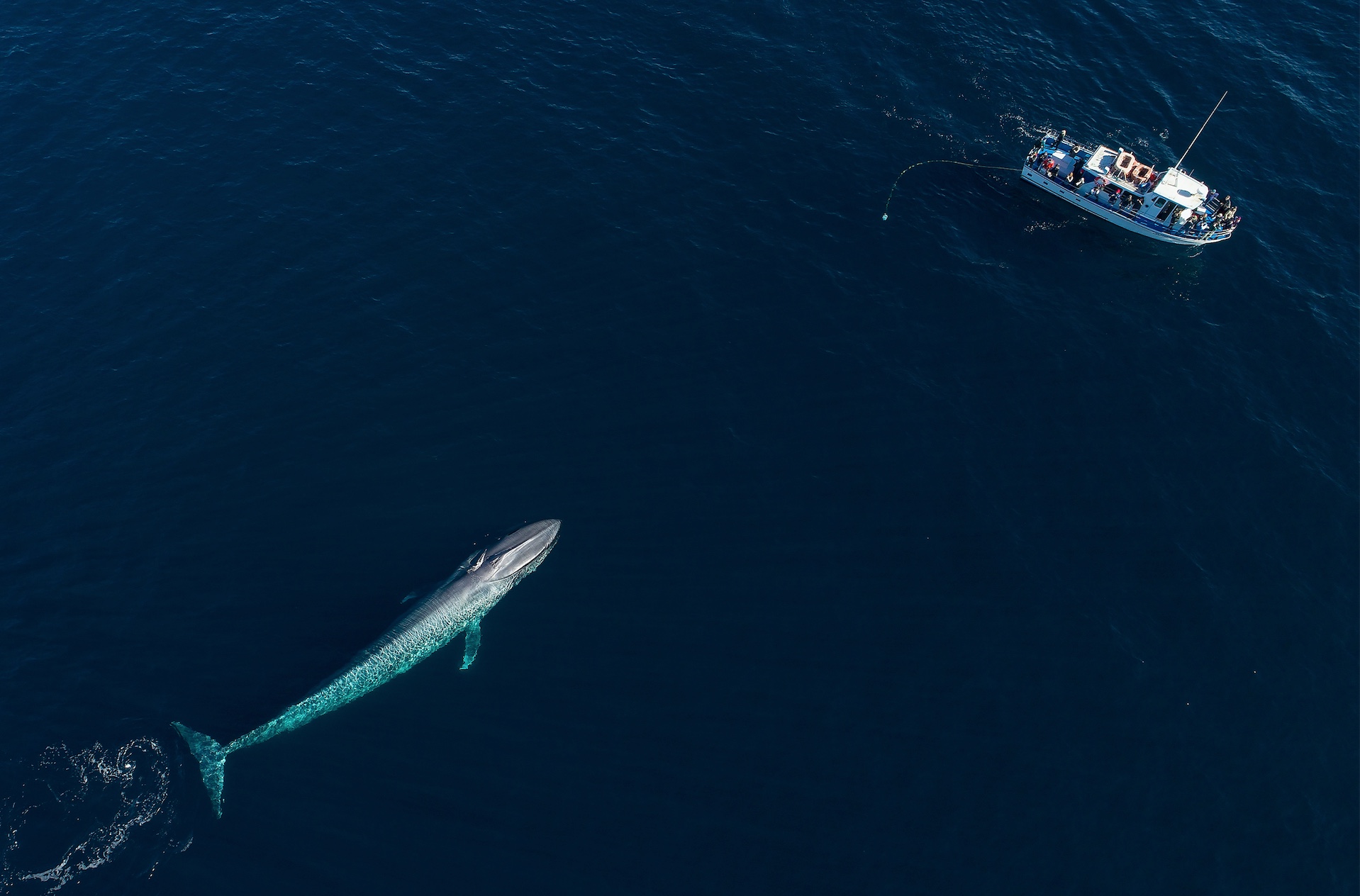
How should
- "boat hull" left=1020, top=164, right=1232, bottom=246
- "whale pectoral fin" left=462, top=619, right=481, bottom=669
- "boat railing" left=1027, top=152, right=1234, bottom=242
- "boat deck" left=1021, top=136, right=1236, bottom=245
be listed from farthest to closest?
"boat hull" left=1020, top=164, right=1232, bottom=246
"boat deck" left=1021, top=136, right=1236, bottom=245
"boat railing" left=1027, top=152, right=1234, bottom=242
"whale pectoral fin" left=462, top=619, right=481, bottom=669

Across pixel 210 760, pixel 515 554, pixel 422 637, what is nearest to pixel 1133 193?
pixel 515 554

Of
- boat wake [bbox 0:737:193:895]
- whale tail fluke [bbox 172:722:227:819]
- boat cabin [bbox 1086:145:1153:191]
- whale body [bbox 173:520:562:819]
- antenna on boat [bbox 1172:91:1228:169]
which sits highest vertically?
antenna on boat [bbox 1172:91:1228:169]

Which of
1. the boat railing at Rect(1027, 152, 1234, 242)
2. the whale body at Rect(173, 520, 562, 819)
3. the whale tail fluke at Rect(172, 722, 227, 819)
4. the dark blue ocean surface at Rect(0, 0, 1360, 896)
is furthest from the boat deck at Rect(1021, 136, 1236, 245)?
the whale tail fluke at Rect(172, 722, 227, 819)

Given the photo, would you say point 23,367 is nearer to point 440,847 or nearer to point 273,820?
point 273,820

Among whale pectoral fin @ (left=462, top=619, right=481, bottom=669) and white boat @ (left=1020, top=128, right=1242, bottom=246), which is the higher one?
white boat @ (left=1020, top=128, right=1242, bottom=246)

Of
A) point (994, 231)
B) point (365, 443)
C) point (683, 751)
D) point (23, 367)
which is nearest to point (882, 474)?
point (683, 751)

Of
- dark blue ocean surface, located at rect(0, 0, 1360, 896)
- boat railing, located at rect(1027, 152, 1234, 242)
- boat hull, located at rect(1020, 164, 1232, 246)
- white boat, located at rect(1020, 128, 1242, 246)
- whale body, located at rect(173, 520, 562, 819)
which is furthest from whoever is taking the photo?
boat hull, located at rect(1020, 164, 1232, 246)

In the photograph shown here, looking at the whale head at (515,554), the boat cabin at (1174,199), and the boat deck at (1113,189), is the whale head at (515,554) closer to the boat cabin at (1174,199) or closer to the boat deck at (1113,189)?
the boat deck at (1113,189)

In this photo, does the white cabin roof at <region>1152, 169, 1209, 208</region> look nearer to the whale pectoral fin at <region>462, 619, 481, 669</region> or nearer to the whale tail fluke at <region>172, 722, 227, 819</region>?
the whale pectoral fin at <region>462, 619, 481, 669</region>
